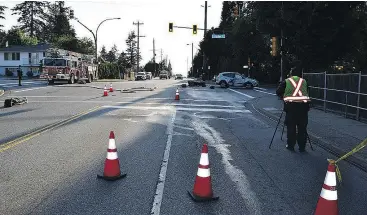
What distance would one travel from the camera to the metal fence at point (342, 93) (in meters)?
14.3

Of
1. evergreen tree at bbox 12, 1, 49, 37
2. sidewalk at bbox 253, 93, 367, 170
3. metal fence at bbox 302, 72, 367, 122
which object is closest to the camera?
sidewalk at bbox 253, 93, 367, 170

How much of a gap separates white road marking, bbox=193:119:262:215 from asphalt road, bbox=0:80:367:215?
14 millimetres

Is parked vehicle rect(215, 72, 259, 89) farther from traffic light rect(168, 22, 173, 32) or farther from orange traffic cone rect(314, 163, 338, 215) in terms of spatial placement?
orange traffic cone rect(314, 163, 338, 215)

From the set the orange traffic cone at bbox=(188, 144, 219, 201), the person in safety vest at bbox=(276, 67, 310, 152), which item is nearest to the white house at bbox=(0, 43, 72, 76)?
the person in safety vest at bbox=(276, 67, 310, 152)

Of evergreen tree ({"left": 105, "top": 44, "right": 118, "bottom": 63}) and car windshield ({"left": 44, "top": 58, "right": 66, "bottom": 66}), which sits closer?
car windshield ({"left": 44, "top": 58, "right": 66, "bottom": 66})

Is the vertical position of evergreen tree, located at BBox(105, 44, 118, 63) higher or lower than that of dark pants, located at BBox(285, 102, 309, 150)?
higher

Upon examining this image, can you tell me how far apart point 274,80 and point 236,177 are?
4605 cm

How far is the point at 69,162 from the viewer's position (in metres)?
7.62

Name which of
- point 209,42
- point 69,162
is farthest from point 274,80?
point 69,162

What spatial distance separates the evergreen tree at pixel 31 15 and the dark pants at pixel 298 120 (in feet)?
353

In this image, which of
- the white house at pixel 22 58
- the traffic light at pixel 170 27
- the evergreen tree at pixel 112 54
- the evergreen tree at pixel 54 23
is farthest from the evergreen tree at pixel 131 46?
the traffic light at pixel 170 27

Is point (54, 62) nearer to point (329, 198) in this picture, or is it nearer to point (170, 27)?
point (170, 27)

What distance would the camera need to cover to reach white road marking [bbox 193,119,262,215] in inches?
216

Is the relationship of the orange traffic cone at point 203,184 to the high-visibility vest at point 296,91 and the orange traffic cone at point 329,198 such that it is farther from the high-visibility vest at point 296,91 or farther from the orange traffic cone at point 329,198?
the high-visibility vest at point 296,91
